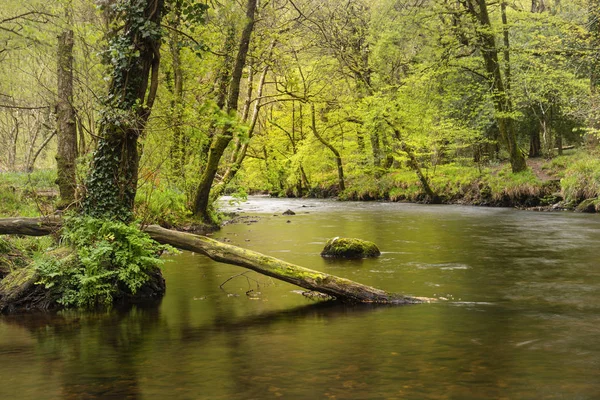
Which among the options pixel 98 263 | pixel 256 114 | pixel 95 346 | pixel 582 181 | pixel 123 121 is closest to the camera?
pixel 95 346

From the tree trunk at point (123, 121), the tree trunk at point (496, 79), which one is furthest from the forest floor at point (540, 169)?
the tree trunk at point (123, 121)

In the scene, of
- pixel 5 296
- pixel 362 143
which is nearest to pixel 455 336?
pixel 5 296

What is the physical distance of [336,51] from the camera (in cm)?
1775

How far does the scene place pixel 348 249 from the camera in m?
13.5

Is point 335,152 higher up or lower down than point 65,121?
higher up

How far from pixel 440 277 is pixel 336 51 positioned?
376 inches

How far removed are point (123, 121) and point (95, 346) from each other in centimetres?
413

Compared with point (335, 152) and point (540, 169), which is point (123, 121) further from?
point (335, 152)

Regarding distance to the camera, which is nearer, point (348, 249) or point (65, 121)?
point (348, 249)

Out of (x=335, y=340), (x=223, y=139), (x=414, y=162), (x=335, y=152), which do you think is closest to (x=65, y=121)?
(x=223, y=139)

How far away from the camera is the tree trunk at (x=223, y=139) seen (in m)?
16.2

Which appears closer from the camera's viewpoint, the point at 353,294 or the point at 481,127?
the point at 353,294

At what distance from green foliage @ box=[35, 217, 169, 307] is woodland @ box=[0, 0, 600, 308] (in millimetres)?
33

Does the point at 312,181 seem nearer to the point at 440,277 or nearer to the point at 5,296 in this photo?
the point at 440,277
